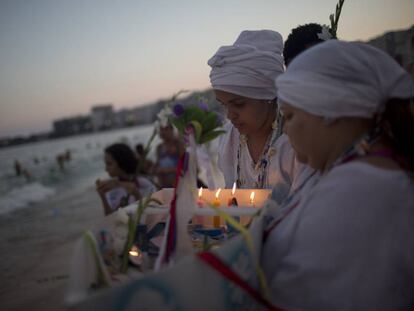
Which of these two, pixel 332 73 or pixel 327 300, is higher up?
pixel 332 73

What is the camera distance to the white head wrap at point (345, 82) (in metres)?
1.40

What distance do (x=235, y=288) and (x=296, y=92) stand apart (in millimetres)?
828

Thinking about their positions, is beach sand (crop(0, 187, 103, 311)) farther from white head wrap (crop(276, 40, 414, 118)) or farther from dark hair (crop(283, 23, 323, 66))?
white head wrap (crop(276, 40, 414, 118))

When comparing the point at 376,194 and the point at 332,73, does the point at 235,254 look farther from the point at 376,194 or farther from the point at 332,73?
the point at 332,73

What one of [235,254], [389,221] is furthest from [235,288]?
[389,221]

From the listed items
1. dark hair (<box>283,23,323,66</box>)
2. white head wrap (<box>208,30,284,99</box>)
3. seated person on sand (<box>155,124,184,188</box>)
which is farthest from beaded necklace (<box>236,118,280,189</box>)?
seated person on sand (<box>155,124,184,188</box>)

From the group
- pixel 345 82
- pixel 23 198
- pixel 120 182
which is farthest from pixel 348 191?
pixel 23 198

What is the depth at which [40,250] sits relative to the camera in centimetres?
793

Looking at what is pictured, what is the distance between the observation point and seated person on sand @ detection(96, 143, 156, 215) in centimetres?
488

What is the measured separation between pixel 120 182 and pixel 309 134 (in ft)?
13.0

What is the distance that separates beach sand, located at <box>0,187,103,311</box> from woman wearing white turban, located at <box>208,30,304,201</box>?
335 cm

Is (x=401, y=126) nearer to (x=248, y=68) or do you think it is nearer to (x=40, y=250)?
(x=248, y=68)

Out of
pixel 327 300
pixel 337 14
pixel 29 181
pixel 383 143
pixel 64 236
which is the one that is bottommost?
pixel 29 181

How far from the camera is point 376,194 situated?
130 centimetres
